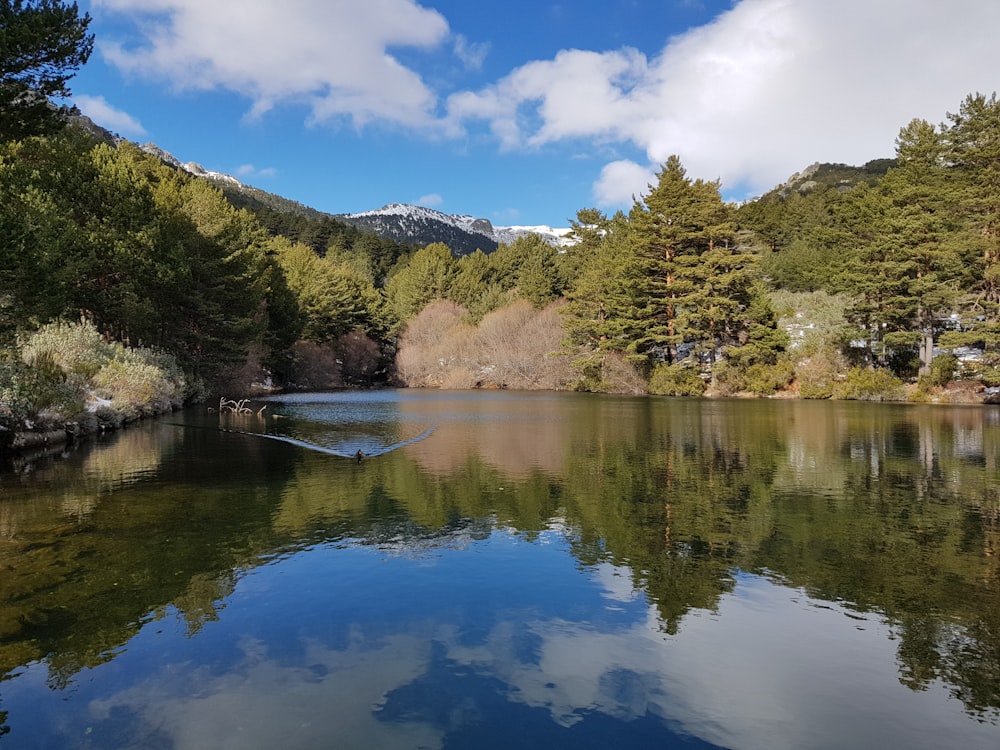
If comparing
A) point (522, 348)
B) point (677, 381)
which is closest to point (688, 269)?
point (677, 381)

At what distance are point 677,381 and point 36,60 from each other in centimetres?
4306

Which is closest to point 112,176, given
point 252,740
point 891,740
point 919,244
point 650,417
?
point 650,417

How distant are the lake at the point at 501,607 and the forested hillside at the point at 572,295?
316 inches

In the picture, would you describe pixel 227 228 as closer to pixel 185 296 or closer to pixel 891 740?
pixel 185 296

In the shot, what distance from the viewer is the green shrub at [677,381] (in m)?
48.0

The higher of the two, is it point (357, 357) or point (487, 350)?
point (487, 350)

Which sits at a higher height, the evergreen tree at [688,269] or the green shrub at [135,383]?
the evergreen tree at [688,269]

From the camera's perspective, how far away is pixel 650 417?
3098 cm

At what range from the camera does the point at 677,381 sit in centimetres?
4903

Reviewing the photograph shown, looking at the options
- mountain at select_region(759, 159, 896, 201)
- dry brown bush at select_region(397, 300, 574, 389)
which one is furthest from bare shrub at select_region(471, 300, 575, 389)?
mountain at select_region(759, 159, 896, 201)

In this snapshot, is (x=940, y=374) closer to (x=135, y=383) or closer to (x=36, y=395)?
(x=135, y=383)

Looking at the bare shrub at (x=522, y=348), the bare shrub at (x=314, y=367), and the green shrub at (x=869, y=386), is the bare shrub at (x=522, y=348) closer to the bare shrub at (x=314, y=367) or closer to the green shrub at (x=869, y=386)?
the bare shrub at (x=314, y=367)

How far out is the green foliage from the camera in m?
13.6

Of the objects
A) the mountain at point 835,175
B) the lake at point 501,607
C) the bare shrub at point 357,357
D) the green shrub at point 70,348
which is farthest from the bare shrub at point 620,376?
the mountain at point 835,175
